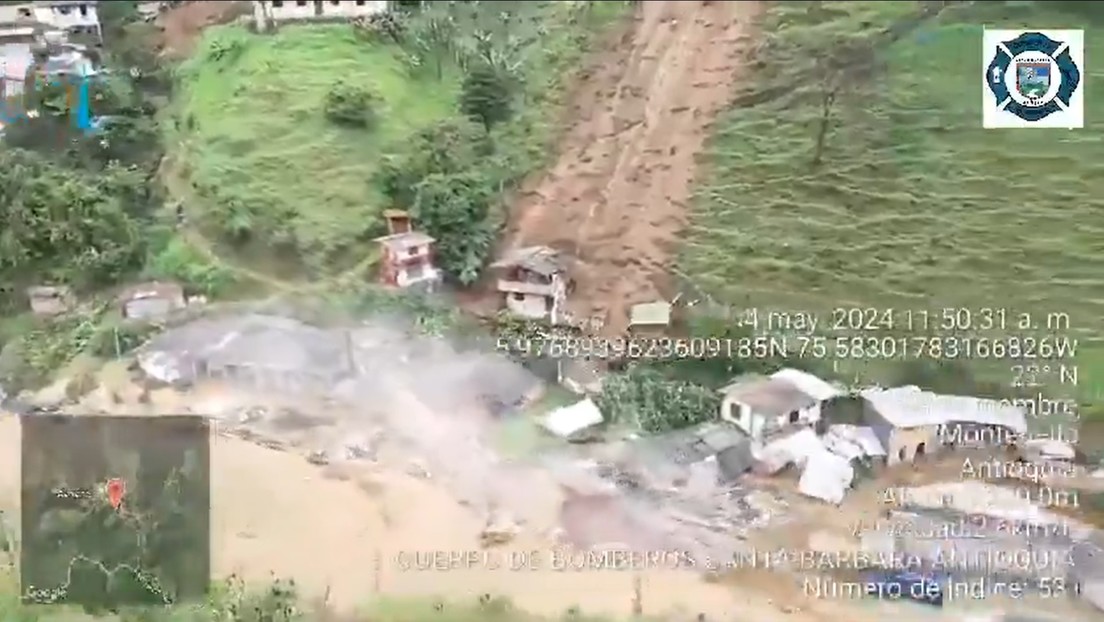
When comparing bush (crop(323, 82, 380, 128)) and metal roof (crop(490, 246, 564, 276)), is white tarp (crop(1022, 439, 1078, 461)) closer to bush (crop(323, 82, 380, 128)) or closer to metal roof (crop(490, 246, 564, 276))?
metal roof (crop(490, 246, 564, 276))

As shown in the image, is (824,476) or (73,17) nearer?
(824,476)

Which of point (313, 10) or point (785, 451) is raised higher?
point (313, 10)

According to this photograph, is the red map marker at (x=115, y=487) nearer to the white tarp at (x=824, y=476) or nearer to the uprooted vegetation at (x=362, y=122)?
the uprooted vegetation at (x=362, y=122)

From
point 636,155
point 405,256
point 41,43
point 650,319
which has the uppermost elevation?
point 41,43

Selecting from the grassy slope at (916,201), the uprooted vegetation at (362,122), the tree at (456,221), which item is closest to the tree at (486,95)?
the uprooted vegetation at (362,122)

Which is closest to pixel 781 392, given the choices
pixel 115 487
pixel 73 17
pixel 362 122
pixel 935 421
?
pixel 935 421

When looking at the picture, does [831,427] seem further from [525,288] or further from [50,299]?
[50,299]
